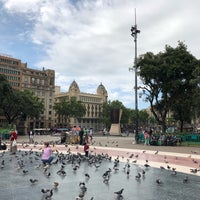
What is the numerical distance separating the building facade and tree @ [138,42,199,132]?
65.9 metres

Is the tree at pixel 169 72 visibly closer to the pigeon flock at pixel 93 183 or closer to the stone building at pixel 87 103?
the pigeon flock at pixel 93 183

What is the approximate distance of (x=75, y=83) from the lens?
489 feet

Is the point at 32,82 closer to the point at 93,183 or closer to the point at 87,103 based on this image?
the point at 87,103

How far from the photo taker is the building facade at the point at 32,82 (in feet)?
331

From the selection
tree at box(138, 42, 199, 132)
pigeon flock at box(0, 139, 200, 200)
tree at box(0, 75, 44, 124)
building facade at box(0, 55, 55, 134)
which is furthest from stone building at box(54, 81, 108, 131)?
pigeon flock at box(0, 139, 200, 200)

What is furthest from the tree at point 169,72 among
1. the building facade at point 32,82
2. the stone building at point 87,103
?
the stone building at point 87,103

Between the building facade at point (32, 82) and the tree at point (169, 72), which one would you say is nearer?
the tree at point (169, 72)

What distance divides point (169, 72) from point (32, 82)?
86.6 meters

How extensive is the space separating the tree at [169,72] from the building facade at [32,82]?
6586 centimetres

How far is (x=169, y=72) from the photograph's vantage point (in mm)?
37562

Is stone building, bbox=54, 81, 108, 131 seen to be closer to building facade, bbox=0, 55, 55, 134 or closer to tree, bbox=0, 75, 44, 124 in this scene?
building facade, bbox=0, 55, 55, 134

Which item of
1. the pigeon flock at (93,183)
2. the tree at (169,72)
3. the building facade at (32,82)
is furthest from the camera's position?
the building facade at (32,82)

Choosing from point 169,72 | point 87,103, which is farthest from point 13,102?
point 87,103

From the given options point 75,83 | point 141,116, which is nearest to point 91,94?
point 75,83
